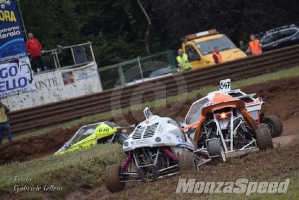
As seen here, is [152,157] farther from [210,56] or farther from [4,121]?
[210,56]

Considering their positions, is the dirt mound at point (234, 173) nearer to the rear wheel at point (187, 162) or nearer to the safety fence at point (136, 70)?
the rear wheel at point (187, 162)

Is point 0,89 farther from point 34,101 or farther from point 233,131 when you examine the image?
point 233,131

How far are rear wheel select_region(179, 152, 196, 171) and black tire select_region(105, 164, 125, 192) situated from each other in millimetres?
1114

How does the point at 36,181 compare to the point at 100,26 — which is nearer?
the point at 36,181

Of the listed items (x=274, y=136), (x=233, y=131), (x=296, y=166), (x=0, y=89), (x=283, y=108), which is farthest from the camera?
(x=0, y=89)

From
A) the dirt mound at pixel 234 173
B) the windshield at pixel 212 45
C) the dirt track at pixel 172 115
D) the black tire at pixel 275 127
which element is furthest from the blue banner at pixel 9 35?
the dirt mound at pixel 234 173

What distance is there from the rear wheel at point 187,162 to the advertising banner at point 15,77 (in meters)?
14.0

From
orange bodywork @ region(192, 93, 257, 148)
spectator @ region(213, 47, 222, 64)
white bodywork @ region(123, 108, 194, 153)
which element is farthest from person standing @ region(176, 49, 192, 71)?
white bodywork @ region(123, 108, 194, 153)

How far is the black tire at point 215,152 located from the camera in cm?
1152

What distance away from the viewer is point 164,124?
1157cm

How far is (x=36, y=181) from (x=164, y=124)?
98.7 inches

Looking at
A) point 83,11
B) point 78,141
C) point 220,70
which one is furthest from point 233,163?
point 83,11
